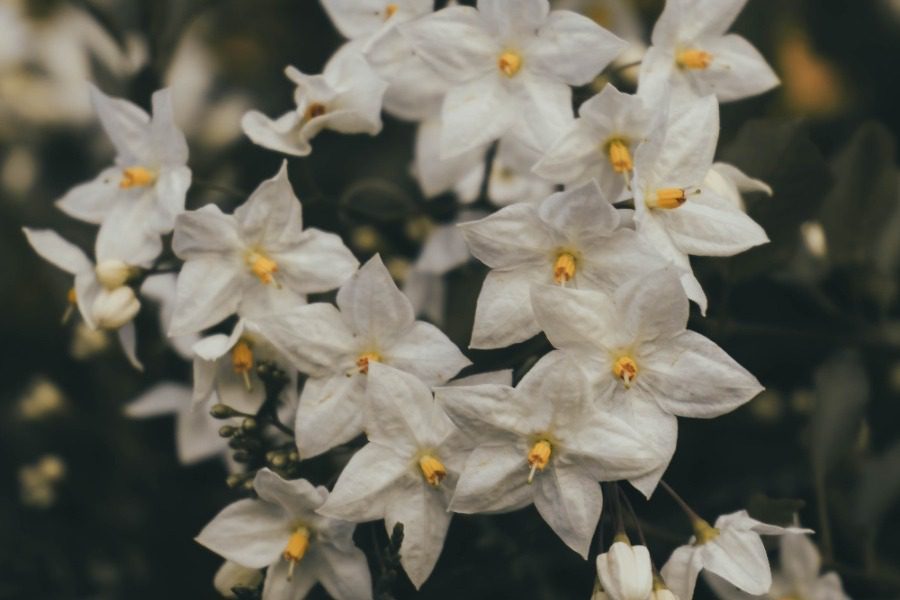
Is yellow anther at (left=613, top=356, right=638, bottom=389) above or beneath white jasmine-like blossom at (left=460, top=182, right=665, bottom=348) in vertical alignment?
beneath

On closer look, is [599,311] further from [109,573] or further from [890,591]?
[109,573]

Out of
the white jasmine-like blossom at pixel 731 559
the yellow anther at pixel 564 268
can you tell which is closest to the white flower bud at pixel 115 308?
the yellow anther at pixel 564 268

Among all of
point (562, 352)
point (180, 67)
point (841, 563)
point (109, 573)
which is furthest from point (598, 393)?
point (180, 67)

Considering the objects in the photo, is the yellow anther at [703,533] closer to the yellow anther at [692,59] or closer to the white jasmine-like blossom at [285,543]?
the white jasmine-like blossom at [285,543]

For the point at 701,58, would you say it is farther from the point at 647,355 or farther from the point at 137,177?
the point at 137,177

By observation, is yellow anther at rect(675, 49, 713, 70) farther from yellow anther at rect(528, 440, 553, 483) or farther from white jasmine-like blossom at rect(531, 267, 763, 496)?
yellow anther at rect(528, 440, 553, 483)

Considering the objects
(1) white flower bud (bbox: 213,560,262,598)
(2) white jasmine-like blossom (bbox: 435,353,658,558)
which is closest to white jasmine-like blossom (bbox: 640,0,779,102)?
(2) white jasmine-like blossom (bbox: 435,353,658,558)
